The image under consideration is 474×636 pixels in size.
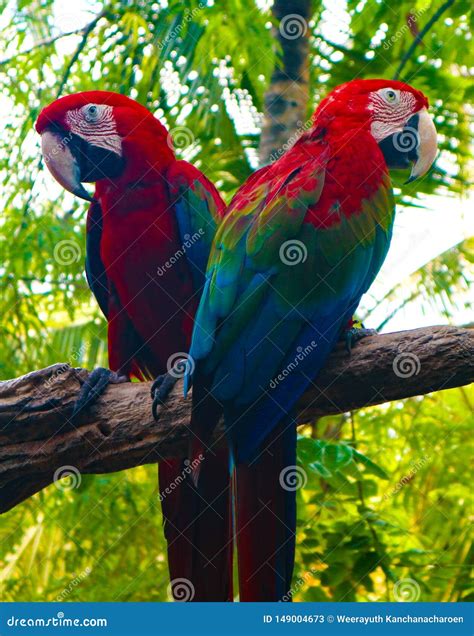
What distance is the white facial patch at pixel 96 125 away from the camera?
1782 mm

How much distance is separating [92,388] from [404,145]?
2.97 ft

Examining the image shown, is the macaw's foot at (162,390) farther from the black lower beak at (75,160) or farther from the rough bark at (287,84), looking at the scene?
the rough bark at (287,84)

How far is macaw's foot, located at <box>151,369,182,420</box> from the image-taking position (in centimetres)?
150

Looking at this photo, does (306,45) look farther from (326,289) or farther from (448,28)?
(326,289)

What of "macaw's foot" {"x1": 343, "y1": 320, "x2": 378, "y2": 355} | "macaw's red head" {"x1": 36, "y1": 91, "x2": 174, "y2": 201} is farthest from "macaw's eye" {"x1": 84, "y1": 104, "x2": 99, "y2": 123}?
"macaw's foot" {"x1": 343, "y1": 320, "x2": 378, "y2": 355}

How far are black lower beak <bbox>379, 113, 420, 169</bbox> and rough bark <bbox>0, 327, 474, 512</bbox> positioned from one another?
0.51 metres

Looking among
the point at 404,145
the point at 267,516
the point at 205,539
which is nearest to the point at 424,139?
the point at 404,145

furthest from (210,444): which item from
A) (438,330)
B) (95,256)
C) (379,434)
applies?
(379,434)

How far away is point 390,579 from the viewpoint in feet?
6.11

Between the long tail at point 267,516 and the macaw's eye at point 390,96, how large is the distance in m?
0.77

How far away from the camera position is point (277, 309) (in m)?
1.37

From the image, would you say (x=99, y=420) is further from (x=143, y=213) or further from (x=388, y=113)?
(x=388, y=113)

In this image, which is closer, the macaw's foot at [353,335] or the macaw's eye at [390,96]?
the macaw's foot at [353,335]

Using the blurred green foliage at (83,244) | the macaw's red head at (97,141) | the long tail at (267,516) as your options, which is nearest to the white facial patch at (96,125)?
the macaw's red head at (97,141)
